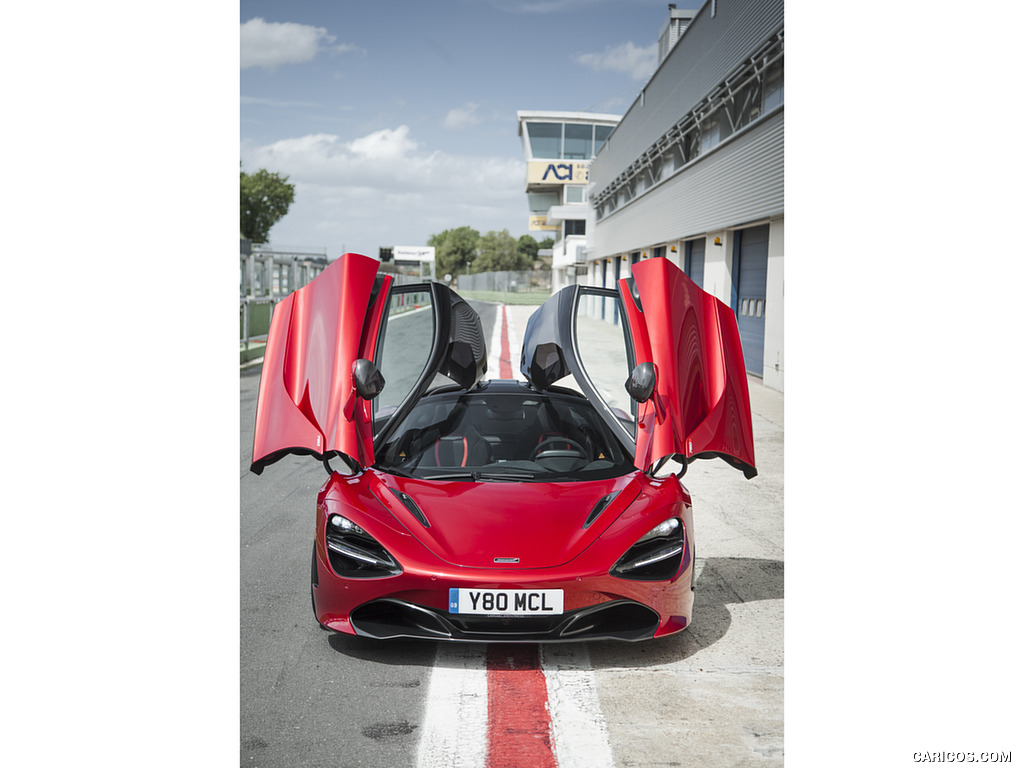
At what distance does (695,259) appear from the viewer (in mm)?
23234

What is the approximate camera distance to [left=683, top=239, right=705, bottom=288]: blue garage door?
22.6 m

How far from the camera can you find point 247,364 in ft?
60.8

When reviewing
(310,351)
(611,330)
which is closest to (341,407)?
(310,351)

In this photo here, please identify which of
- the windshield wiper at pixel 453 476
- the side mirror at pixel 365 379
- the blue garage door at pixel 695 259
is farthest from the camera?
the blue garage door at pixel 695 259

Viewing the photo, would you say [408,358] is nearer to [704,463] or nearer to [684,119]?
[684,119]

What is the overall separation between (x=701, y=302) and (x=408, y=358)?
1788 cm

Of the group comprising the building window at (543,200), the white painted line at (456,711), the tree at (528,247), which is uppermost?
the building window at (543,200)

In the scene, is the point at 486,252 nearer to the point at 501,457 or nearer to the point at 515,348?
the point at 515,348

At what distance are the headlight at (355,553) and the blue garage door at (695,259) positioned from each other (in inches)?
749

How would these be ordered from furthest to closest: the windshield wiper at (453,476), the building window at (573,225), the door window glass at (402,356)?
the building window at (573,225), the door window glass at (402,356), the windshield wiper at (453,476)

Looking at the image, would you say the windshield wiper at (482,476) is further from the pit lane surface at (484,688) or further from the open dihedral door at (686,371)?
the pit lane surface at (484,688)

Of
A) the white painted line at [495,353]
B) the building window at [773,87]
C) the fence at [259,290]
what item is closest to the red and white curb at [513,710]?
the white painted line at [495,353]

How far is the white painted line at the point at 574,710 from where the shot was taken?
319 centimetres

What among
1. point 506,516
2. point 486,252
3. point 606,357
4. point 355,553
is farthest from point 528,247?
point 355,553
